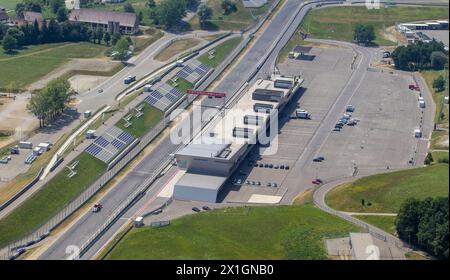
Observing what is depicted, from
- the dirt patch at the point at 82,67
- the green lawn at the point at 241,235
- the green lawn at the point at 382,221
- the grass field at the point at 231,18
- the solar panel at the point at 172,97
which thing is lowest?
the green lawn at the point at 241,235

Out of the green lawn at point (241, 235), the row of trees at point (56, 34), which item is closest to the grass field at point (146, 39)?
the row of trees at point (56, 34)

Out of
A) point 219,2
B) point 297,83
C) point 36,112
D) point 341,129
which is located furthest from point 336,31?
point 36,112

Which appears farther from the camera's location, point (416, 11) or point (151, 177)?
point (416, 11)

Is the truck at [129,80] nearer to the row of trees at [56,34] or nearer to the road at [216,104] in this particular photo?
the road at [216,104]

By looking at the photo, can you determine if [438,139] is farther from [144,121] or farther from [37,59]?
[37,59]

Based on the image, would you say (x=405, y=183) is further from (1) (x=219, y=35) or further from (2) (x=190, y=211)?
(1) (x=219, y=35)

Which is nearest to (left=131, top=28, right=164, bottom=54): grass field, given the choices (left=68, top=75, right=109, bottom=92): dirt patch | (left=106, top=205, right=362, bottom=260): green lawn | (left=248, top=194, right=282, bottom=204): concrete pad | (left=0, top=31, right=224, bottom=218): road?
(left=0, top=31, right=224, bottom=218): road
